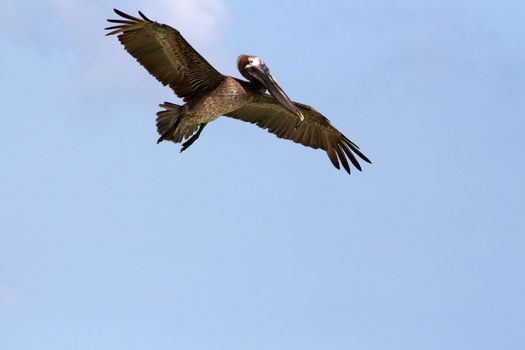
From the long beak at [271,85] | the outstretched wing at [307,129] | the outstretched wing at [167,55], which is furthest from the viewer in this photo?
the outstretched wing at [307,129]

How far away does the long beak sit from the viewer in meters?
15.4

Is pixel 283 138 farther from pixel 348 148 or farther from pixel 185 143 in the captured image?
pixel 185 143

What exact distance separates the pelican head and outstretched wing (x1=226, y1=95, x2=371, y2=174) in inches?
32.5

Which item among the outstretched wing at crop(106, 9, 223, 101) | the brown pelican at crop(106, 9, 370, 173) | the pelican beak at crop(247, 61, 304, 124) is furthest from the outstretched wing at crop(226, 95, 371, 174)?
the outstretched wing at crop(106, 9, 223, 101)

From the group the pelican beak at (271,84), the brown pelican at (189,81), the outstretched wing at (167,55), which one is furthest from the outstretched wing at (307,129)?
the outstretched wing at (167,55)

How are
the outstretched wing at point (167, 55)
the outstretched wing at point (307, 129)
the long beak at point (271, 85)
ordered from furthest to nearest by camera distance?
the outstretched wing at point (307, 129), the long beak at point (271, 85), the outstretched wing at point (167, 55)

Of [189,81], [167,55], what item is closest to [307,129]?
[189,81]

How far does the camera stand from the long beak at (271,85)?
15.4 meters

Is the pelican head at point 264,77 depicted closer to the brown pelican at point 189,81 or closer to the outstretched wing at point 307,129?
the brown pelican at point 189,81

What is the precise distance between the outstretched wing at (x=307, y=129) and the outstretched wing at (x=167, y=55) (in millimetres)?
1468

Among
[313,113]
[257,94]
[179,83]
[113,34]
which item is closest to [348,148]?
[313,113]

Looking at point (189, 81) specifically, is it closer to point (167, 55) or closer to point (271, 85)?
point (167, 55)

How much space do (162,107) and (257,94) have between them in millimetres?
1468

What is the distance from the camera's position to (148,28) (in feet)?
46.6
